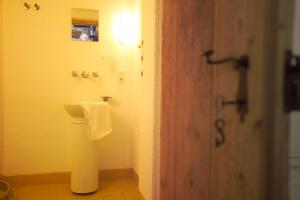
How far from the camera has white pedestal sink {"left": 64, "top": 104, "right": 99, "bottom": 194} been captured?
2229mm

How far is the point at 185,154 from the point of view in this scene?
3.62 ft

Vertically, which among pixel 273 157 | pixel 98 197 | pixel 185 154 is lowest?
pixel 98 197

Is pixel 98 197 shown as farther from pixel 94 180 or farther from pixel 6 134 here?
pixel 6 134

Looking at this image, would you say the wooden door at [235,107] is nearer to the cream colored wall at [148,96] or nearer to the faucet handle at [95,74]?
the cream colored wall at [148,96]

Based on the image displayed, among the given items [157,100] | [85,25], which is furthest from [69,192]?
[85,25]

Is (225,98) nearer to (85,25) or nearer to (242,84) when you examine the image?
(242,84)

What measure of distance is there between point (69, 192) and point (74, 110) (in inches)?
32.4

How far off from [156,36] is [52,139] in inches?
64.7

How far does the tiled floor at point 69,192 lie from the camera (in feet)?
7.26

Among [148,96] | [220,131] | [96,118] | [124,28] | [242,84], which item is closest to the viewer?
[242,84]

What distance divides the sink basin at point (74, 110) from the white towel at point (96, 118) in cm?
5

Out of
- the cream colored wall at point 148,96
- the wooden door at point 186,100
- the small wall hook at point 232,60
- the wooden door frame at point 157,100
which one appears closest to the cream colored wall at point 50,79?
the cream colored wall at point 148,96

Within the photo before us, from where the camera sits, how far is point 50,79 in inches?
98.0

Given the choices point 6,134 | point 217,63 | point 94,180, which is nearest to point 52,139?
point 6,134
